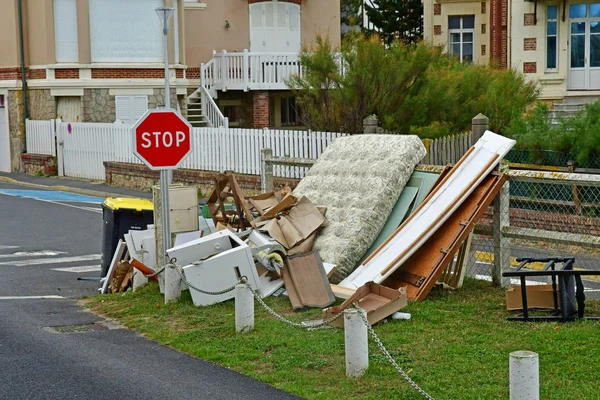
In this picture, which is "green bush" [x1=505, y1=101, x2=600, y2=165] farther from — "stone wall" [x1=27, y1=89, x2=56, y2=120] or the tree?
the tree

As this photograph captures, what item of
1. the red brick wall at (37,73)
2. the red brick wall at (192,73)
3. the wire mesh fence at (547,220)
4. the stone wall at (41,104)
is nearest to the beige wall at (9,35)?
the red brick wall at (37,73)

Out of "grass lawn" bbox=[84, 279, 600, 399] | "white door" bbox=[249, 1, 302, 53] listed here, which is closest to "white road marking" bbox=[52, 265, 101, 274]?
"grass lawn" bbox=[84, 279, 600, 399]

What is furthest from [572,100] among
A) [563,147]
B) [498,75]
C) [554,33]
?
[563,147]

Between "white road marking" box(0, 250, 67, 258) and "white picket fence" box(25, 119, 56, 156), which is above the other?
"white picket fence" box(25, 119, 56, 156)

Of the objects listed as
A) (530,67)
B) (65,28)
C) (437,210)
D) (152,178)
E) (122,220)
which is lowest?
(152,178)

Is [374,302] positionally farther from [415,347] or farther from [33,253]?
[33,253]

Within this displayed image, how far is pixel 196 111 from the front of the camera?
1414 inches

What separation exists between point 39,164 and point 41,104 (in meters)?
2.46

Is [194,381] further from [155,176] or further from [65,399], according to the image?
[155,176]

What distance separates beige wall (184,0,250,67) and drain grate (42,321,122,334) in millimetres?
26755

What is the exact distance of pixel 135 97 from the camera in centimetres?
3419

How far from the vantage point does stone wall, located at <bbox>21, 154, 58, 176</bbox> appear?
32.4 metres

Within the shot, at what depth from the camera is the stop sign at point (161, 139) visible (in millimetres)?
11062

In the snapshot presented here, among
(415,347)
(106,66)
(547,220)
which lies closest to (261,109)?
(106,66)
